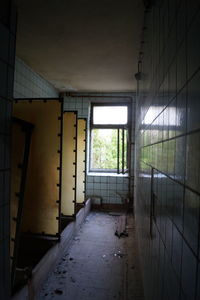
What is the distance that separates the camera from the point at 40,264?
1.92m

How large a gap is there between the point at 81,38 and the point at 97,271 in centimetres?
258

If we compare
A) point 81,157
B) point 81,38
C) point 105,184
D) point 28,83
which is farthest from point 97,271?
point 28,83

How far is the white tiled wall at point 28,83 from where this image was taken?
123 inches

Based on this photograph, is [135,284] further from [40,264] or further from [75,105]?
[75,105]

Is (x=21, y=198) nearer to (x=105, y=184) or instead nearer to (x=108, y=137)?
(x=105, y=184)

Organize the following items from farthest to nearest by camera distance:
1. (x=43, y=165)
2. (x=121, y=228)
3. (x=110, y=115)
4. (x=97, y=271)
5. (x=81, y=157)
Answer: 1. (x=110, y=115)
2. (x=81, y=157)
3. (x=121, y=228)
4. (x=43, y=165)
5. (x=97, y=271)

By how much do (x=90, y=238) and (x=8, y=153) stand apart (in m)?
2.37

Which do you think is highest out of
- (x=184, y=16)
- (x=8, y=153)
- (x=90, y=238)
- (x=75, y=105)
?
(x=75, y=105)

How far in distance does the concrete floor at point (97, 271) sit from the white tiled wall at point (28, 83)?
2278 mm

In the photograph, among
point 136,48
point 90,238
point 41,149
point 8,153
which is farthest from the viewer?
point 90,238

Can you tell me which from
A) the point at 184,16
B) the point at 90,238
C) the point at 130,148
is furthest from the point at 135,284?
the point at 130,148

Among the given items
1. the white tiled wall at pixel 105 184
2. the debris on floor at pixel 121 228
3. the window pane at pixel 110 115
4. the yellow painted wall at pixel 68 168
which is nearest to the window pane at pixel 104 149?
the window pane at pixel 110 115

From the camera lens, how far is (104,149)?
15.9 ft

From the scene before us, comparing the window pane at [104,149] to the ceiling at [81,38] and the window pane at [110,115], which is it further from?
the ceiling at [81,38]
